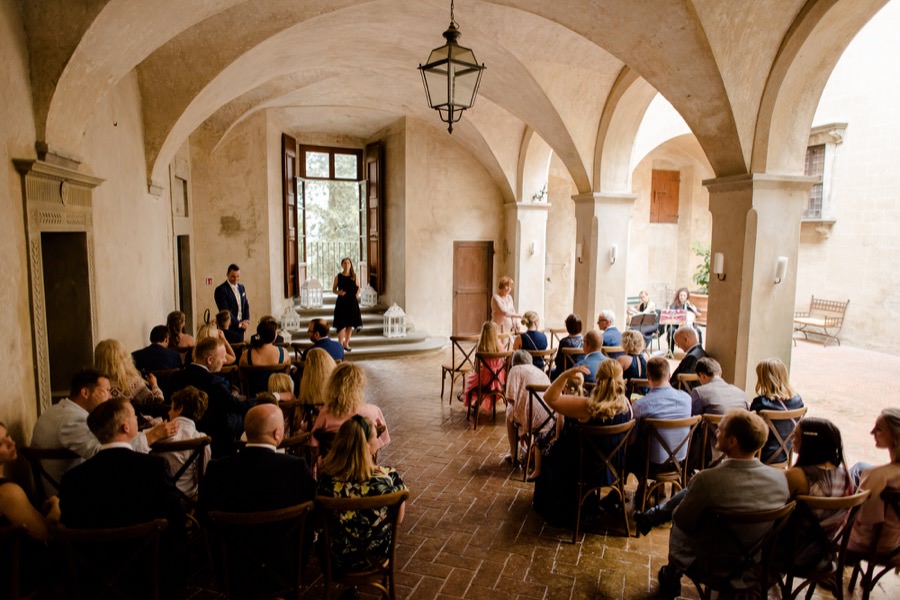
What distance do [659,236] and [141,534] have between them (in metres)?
16.8

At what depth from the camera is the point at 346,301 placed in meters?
10.2

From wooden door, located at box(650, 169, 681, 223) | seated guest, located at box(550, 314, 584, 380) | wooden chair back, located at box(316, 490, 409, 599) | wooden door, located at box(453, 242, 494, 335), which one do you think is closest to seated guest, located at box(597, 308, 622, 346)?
seated guest, located at box(550, 314, 584, 380)

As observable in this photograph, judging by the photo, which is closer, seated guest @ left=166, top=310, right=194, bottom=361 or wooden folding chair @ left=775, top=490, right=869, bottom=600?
wooden folding chair @ left=775, top=490, right=869, bottom=600

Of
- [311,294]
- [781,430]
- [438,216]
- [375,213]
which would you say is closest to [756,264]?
[781,430]

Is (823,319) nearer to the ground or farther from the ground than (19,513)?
nearer to the ground

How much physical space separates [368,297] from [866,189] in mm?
11433

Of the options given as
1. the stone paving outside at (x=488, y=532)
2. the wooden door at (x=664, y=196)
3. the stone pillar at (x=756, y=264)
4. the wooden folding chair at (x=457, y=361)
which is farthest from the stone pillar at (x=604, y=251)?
the wooden door at (x=664, y=196)

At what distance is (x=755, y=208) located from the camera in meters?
5.79

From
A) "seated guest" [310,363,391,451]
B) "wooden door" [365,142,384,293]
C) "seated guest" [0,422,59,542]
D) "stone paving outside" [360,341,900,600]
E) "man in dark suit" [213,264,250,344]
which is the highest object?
"wooden door" [365,142,384,293]

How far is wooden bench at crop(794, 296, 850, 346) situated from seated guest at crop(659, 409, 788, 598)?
1198 centimetres

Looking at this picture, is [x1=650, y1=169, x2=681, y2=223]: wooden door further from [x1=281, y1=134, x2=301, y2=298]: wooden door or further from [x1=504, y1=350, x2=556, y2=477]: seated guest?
[x1=504, y1=350, x2=556, y2=477]: seated guest

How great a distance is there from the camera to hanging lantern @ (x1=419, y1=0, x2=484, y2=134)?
506cm

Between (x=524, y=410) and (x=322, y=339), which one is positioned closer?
(x=524, y=410)

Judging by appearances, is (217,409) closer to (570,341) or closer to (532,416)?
(532,416)
